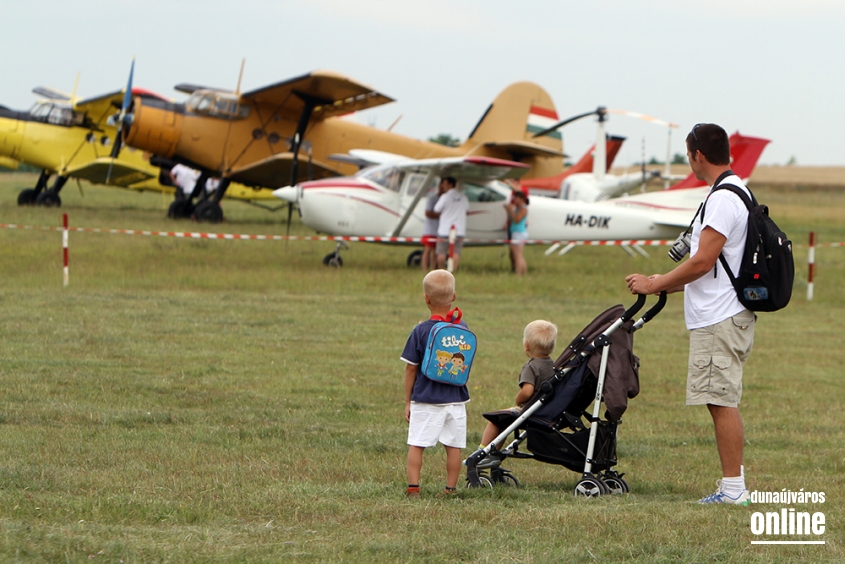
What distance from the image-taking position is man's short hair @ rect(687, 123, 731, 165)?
477cm

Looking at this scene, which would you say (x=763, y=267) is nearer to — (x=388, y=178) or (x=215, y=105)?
(x=388, y=178)

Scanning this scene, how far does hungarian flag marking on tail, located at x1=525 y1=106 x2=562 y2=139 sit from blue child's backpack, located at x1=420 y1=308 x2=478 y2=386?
2459 cm

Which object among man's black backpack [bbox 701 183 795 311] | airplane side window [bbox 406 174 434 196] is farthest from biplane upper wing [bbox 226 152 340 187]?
man's black backpack [bbox 701 183 795 311]

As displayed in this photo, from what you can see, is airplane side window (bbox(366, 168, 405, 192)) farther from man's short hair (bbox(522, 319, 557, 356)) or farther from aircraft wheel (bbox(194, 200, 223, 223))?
man's short hair (bbox(522, 319, 557, 356))

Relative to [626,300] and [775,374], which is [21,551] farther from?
[626,300]

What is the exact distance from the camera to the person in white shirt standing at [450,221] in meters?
17.5

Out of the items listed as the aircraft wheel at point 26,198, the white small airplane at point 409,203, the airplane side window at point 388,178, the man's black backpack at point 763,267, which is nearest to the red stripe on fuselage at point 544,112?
the white small airplane at point 409,203

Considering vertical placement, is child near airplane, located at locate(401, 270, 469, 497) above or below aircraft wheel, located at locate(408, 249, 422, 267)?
below

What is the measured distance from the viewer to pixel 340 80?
74.0 ft

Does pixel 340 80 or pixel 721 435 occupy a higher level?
pixel 340 80

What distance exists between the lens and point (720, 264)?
467 centimetres

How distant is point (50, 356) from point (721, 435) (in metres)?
5.70

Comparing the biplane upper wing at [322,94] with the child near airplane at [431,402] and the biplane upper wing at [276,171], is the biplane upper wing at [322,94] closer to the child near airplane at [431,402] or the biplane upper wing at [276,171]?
the biplane upper wing at [276,171]

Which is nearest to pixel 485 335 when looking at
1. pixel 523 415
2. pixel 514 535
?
pixel 523 415
